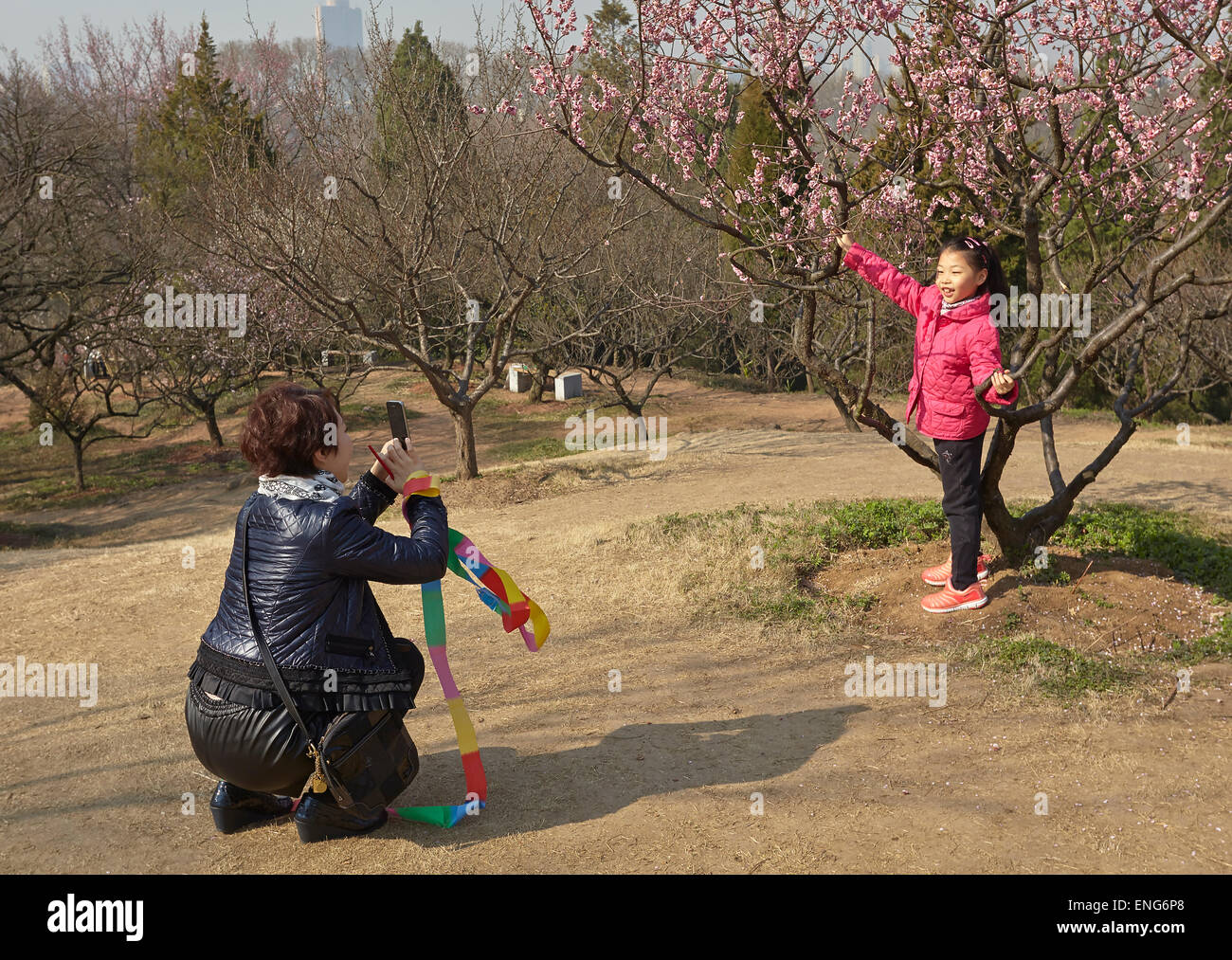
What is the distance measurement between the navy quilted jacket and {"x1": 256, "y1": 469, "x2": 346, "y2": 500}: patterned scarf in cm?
2

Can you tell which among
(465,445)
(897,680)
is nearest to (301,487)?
(897,680)

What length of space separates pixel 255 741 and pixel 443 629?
78cm

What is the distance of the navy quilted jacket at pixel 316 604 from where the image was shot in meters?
3.36

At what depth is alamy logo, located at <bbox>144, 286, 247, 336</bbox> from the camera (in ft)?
59.8

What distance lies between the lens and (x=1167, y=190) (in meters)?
6.83

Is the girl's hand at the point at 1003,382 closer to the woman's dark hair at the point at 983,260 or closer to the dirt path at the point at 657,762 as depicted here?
the woman's dark hair at the point at 983,260

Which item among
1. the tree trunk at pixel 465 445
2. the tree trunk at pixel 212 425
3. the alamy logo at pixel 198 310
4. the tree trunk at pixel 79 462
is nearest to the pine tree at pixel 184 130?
the alamy logo at pixel 198 310

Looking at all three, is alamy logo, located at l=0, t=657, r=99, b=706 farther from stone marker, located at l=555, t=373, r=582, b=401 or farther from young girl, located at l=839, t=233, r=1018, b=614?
stone marker, located at l=555, t=373, r=582, b=401

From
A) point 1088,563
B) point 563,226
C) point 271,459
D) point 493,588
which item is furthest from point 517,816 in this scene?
point 563,226

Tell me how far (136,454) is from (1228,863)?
20.1 m

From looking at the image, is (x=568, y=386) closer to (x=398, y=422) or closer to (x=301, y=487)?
(x=398, y=422)

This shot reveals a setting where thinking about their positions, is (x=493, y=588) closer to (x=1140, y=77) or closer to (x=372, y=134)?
(x=1140, y=77)

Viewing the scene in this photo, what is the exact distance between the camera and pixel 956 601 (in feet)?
18.9

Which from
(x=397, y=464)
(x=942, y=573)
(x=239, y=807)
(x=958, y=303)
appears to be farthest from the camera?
(x=942, y=573)
